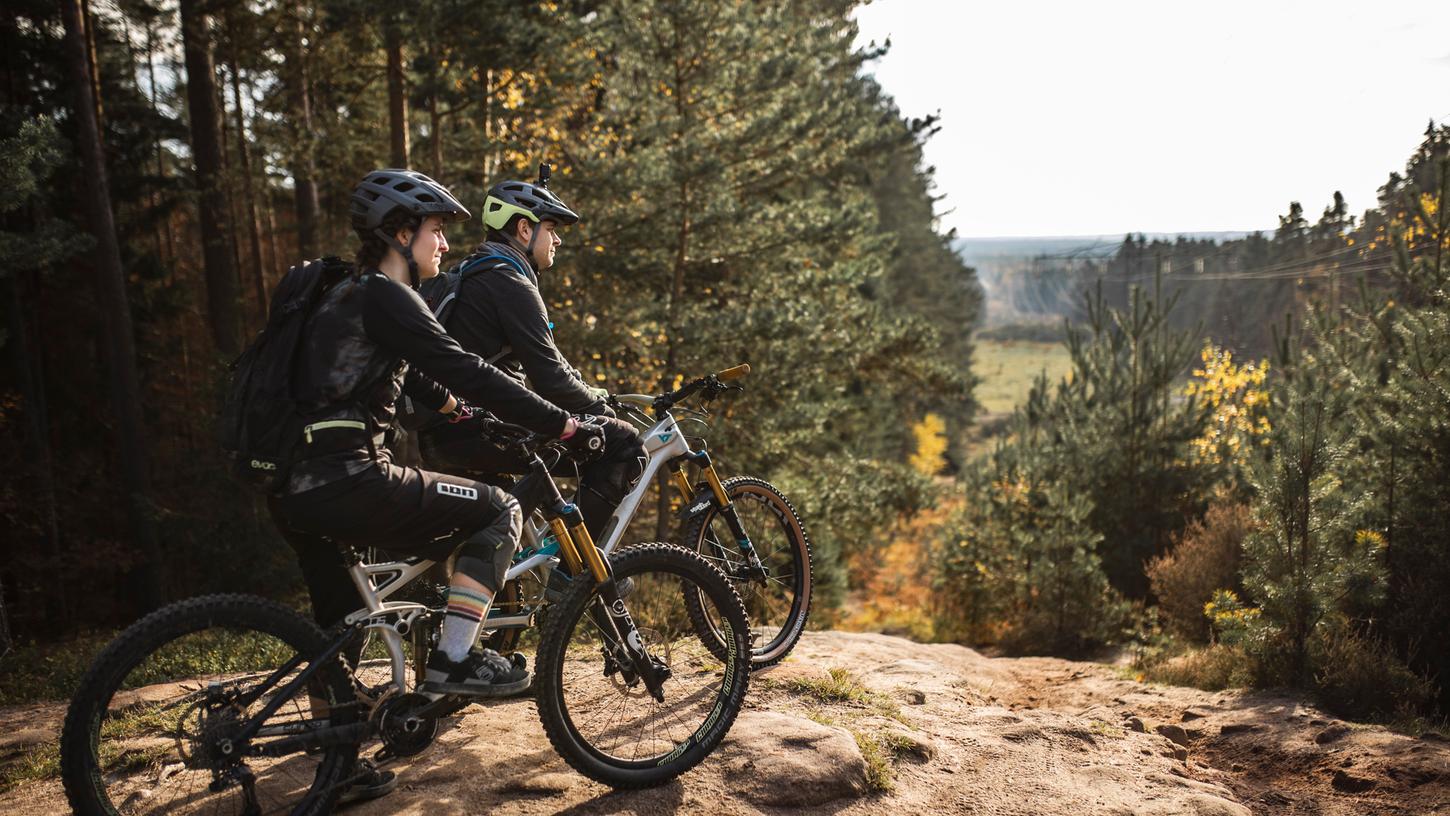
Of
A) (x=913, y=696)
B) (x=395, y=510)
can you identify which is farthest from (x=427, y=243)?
(x=913, y=696)

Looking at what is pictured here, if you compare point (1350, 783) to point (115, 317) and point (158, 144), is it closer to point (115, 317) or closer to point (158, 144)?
point (115, 317)

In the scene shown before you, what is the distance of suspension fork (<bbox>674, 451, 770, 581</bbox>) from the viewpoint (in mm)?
5145

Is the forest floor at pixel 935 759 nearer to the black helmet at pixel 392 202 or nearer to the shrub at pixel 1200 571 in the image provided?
the black helmet at pixel 392 202

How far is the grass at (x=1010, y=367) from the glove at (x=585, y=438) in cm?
10314

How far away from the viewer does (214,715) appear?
3174 millimetres

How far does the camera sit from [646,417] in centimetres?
522

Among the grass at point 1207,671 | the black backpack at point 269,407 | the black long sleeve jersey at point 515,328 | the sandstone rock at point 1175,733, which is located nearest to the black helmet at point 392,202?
Result: the black backpack at point 269,407

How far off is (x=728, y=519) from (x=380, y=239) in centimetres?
262

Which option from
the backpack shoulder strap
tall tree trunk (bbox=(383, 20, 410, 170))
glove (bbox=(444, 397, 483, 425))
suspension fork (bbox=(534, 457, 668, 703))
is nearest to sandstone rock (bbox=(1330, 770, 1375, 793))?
suspension fork (bbox=(534, 457, 668, 703))

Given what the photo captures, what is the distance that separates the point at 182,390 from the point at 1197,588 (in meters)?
22.8

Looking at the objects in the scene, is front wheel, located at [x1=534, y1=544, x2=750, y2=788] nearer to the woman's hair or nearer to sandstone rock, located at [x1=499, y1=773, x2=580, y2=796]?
sandstone rock, located at [x1=499, y1=773, x2=580, y2=796]

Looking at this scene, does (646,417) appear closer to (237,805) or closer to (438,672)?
(438,672)

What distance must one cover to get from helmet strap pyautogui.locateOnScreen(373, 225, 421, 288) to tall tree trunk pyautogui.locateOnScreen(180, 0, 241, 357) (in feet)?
44.8

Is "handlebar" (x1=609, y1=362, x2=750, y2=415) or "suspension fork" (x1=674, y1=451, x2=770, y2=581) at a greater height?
"handlebar" (x1=609, y1=362, x2=750, y2=415)
